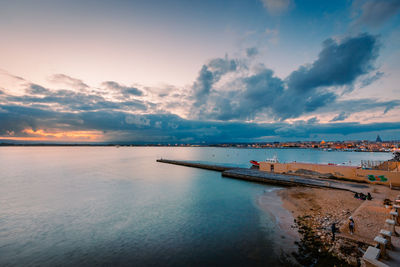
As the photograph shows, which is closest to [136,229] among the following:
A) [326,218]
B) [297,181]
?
[326,218]

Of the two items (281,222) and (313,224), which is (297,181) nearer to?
(281,222)

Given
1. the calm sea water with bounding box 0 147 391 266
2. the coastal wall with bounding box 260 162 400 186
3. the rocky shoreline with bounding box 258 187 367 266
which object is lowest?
the calm sea water with bounding box 0 147 391 266

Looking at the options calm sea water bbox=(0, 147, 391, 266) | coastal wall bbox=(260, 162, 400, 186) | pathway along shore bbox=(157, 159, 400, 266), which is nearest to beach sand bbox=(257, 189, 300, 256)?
pathway along shore bbox=(157, 159, 400, 266)

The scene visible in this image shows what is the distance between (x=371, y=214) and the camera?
48.1 ft

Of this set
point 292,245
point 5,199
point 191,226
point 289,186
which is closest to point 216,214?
point 191,226

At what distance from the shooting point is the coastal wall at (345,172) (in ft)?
80.1

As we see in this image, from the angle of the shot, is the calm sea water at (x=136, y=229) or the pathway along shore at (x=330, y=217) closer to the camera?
the pathway along shore at (x=330, y=217)

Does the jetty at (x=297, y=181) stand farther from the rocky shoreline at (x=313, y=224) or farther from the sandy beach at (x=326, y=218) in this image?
the rocky shoreline at (x=313, y=224)

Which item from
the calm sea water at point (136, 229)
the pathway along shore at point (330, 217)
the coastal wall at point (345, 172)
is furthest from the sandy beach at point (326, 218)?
the coastal wall at point (345, 172)

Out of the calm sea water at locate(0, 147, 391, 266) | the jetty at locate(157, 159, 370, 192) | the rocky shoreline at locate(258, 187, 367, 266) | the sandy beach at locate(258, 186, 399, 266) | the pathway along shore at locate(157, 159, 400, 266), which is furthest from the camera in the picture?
the jetty at locate(157, 159, 370, 192)

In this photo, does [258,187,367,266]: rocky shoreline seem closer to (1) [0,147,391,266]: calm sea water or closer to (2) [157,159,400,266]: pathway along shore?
(2) [157,159,400,266]: pathway along shore

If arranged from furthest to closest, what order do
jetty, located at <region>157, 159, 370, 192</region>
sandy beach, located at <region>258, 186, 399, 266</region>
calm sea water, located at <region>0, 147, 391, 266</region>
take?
jetty, located at <region>157, 159, 370, 192</region>
calm sea water, located at <region>0, 147, 391, 266</region>
sandy beach, located at <region>258, 186, 399, 266</region>

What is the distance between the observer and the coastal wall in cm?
2441

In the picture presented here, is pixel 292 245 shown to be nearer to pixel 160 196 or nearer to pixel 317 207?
pixel 317 207
